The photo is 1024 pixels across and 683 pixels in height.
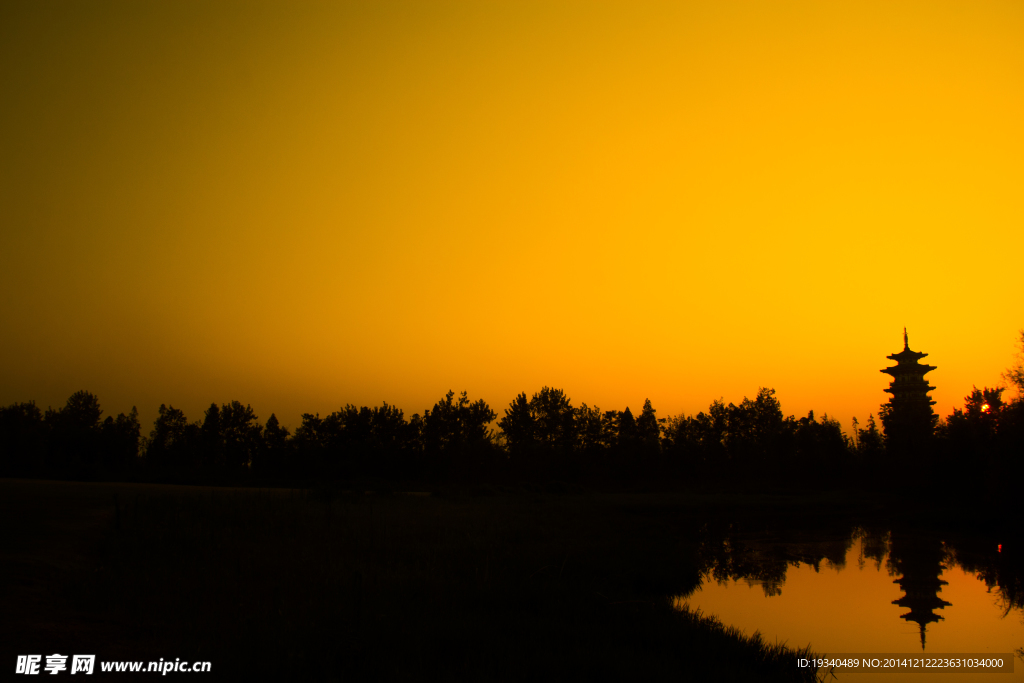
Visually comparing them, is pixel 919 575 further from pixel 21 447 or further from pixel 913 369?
pixel 21 447

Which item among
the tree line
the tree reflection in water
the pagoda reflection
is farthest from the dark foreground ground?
the tree line

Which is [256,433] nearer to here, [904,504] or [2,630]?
[904,504]

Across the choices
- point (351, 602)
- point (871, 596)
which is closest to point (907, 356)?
point (871, 596)

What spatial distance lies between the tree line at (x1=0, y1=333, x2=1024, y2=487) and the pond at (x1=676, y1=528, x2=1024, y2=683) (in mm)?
62204

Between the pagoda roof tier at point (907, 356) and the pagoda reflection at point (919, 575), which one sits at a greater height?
the pagoda roof tier at point (907, 356)

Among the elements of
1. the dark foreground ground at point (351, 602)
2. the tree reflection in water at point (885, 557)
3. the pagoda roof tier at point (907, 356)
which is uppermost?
the pagoda roof tier at point (907, 356)

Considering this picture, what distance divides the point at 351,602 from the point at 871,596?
1686cm

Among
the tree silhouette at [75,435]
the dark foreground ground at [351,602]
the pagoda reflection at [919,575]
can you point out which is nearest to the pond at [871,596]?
the pagoda reflection at [919,575]

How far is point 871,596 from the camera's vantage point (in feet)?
66.5

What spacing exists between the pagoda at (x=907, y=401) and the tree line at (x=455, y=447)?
3.57m

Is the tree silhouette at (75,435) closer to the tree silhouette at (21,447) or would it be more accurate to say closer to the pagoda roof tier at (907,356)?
the tree silhouette at (21,447)

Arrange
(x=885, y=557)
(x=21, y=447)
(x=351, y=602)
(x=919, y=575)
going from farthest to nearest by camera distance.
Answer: (x=21, y=447), (x=885, y=557), (x=919, y=575), (x=351, y=602)

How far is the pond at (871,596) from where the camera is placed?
15320 millimetres

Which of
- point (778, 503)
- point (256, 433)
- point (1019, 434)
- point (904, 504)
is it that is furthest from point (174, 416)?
point (1019, 434)
